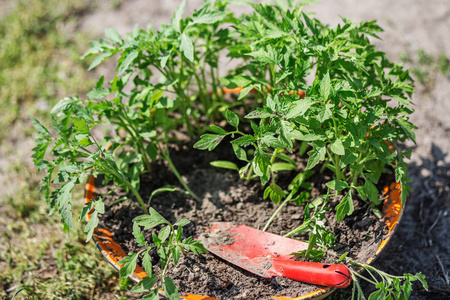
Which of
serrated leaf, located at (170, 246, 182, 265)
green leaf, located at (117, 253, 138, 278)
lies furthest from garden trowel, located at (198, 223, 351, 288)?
green leaf, located at (117, 253, 138, 278)

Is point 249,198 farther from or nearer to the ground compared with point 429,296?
farther from the ground

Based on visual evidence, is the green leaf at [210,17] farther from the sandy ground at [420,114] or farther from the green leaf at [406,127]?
the sandy ground at [420,114]

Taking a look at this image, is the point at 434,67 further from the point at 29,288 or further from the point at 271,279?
the point at 29,288

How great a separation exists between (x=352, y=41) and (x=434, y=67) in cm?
144

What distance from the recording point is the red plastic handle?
1.65 m

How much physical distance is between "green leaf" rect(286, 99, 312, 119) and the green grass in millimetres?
1121

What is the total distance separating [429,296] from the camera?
6.79 ft

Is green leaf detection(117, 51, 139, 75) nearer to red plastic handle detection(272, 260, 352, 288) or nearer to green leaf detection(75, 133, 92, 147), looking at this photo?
green leaf detection(75, 133, 92, 147)

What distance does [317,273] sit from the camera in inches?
66.2

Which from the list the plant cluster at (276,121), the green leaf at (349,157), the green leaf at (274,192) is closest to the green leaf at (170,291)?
the plant cluster at (276,121)

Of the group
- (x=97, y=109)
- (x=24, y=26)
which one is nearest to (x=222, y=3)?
(x=97, y=109)

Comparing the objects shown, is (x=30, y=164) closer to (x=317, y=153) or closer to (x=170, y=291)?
(x=170, y=291)

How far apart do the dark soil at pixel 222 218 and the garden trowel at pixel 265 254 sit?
0.04 metres

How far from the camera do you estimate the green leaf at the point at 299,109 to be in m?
1.66
